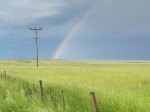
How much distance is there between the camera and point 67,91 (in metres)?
18.7

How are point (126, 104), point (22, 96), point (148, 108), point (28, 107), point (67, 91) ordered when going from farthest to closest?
Answer: point (67, 91), point (22, 96), point (28, 107), point (126, 104), point (148, 108)

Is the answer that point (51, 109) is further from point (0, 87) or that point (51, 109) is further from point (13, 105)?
point (0, 87)

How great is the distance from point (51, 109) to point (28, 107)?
75.3 inches

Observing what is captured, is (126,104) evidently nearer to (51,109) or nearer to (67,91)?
(51,109)

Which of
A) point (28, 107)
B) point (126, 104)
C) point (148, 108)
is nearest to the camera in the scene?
point (148, 108)

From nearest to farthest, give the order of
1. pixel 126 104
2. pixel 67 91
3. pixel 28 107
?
pixel 126 104 → pixel 28 107 → pixel 67 91

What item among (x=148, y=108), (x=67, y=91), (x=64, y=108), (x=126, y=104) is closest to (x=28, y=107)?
(x=64, y=108)

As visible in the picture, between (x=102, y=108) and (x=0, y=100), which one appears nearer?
(x=102, y=108)

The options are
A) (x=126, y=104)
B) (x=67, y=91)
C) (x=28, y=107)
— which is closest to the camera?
(x=126, y=104)

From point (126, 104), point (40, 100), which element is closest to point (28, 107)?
point (40, 100)

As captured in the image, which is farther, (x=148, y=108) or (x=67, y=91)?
(x=67, y=91)

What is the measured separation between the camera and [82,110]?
10.9 meters

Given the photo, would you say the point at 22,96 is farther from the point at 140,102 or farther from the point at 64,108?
the point at 140,102

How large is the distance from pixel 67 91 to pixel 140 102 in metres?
8.05
